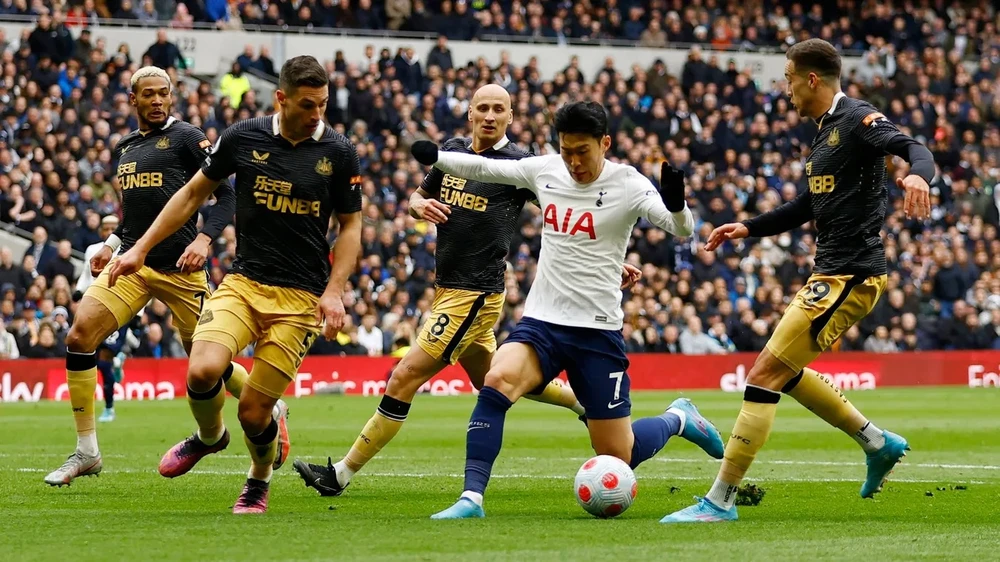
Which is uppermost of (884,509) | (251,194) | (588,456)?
(251,194)

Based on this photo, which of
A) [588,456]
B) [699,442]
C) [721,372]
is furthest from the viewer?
[721,372]

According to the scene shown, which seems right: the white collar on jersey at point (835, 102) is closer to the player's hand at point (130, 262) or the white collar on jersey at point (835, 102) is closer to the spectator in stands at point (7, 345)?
the player's hand at point (130, 262)

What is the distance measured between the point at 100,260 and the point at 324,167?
2897 mm

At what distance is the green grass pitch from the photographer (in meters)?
7.13

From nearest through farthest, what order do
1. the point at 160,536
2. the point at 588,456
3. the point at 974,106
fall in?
the point at 160,536, the point at 588,456, the point at 974,106

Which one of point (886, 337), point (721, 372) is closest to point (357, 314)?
point (721, 372)

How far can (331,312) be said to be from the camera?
8.55m

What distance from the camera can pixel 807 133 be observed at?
3547 cm

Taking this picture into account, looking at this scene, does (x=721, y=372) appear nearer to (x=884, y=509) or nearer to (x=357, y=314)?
(x=357, y=314)

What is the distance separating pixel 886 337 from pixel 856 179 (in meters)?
22.8

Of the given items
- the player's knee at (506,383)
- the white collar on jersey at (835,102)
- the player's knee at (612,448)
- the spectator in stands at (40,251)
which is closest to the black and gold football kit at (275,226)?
the player's knee at (506,383)

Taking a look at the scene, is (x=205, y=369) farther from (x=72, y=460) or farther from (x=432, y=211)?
(x=72, y=460)

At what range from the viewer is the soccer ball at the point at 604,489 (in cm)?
848

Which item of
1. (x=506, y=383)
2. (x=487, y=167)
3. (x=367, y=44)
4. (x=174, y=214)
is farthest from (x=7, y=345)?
(x=506, y=383)
